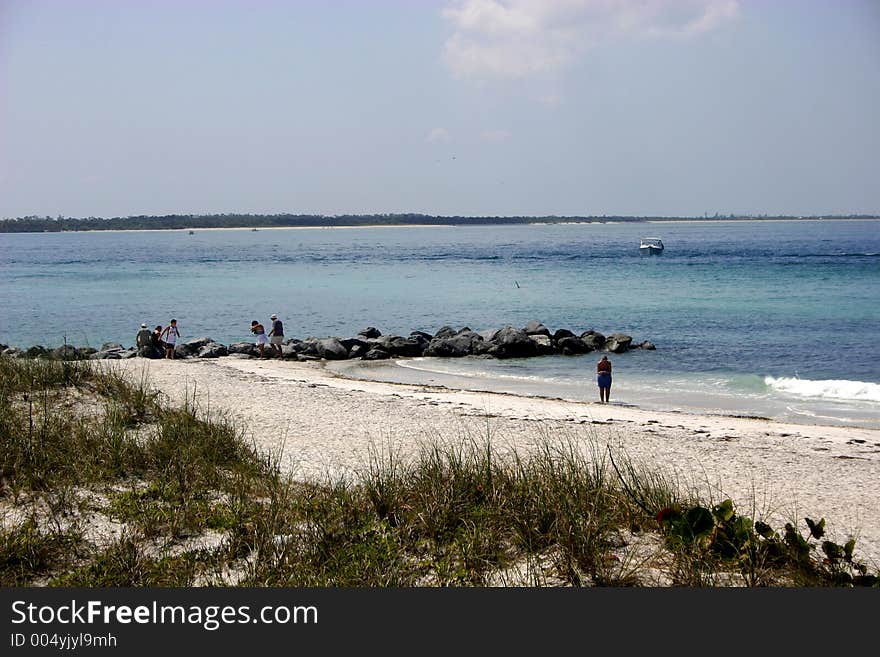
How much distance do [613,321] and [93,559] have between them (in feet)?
109

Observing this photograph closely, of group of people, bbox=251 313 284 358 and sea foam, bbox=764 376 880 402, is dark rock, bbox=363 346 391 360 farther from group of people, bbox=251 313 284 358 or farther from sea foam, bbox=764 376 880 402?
sea foam, bbox=764 376 880 402

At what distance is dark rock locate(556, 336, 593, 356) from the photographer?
28.3 meters

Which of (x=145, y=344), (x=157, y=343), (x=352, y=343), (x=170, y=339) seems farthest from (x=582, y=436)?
(x=145, y=344)

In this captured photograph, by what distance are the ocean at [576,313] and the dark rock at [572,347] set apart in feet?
3.22

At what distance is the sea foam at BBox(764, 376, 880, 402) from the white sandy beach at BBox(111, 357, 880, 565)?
15.5 ft

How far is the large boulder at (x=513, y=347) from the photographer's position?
27.8m

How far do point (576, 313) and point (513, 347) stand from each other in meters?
14.4

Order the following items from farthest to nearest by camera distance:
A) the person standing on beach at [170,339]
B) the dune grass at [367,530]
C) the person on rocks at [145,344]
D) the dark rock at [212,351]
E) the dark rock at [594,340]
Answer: the dark rock at [594,340] < the dark rock at [212,351] < the person on rocks at [145,344] < the person standing on beach at [170,339] < the dune grass at [367,530]

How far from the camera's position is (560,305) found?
45.6 meters

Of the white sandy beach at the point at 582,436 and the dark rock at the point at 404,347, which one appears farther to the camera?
the dark rock at the point at 404,347

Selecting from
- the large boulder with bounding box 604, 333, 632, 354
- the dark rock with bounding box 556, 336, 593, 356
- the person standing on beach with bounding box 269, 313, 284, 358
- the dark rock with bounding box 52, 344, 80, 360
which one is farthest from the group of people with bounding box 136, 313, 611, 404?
the dark rock with bounding box 52, 344, 80, 360

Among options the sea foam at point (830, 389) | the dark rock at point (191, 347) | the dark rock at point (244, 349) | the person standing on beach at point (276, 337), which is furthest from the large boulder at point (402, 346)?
the sea foam at point (830, 389)

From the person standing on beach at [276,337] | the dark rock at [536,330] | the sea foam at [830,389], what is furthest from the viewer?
the dark rock at [536,330]

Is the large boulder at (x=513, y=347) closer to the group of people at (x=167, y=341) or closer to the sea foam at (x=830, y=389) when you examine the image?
the group of people at (x=167, y=341)
